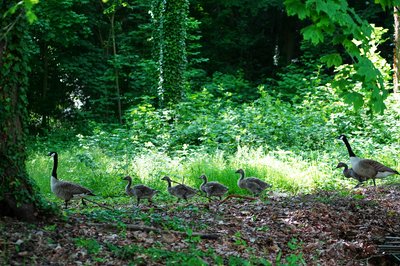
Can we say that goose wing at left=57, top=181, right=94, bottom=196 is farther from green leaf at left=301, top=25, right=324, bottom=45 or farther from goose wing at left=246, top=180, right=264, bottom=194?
green leaf at left=301, top=25, right=324, bottom=45

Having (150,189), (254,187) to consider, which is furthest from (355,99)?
(150,189)

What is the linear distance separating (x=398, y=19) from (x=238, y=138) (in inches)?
287

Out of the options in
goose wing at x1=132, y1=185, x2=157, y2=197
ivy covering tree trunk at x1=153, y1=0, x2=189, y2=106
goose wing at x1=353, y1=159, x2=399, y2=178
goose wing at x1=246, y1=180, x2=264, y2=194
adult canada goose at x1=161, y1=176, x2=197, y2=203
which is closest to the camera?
goose wing at x1=132, y1=185, x2=157, y2=197

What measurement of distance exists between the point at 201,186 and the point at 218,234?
13.0ft

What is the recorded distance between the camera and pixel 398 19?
18844 millimetres

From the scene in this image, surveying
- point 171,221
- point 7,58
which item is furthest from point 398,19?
point 7,58

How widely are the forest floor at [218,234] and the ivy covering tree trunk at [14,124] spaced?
26 centimetres

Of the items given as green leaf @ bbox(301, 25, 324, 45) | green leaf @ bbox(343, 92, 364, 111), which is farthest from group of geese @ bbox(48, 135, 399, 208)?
green leaf @ bbox(301, 25, 324, 45)

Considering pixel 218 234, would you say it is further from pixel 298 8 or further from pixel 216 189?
pixel 216 189

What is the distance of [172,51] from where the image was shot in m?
22.4

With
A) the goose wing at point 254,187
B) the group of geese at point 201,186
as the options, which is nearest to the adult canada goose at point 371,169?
the group of geese at point 201,186

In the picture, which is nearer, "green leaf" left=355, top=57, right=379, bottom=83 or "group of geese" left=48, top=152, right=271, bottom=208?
"green leaf" left=355, top=57, right=379, bottom=83

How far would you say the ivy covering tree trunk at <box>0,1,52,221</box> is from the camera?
673 centimetres

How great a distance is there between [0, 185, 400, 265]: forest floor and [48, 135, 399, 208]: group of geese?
0.59 meters
